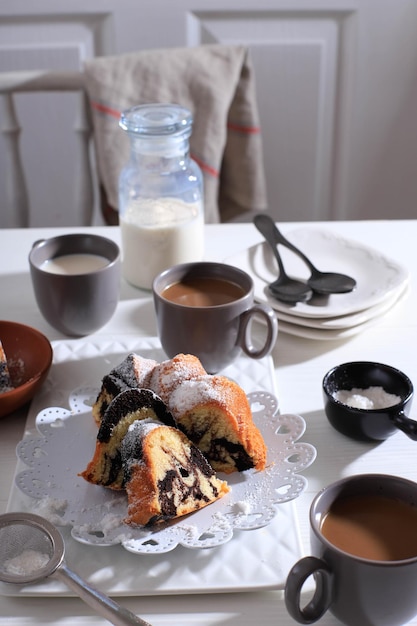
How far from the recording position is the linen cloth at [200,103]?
1.84 metres

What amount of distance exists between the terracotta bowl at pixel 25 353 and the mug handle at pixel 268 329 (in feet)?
0.79

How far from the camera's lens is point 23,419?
0.91 m

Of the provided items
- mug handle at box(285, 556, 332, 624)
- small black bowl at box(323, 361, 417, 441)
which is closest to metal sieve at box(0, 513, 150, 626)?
mug handle at box(285, 556, 332, 624)

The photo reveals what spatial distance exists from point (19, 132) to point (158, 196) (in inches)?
31.7

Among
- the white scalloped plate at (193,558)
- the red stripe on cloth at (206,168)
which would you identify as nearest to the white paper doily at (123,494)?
the white scalloped plate at (193,558)

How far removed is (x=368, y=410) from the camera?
2.71 feet

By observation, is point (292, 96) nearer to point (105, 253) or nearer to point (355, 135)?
point (355, 135)

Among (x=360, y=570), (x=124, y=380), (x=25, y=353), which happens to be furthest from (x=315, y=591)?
(x=25, y=353)

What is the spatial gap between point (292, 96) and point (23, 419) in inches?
71.9

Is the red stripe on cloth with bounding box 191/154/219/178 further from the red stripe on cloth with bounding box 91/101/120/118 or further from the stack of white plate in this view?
the stack of white plate

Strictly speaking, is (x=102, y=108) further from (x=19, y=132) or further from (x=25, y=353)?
(x=25, y=353)

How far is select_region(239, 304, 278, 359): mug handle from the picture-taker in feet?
3.13

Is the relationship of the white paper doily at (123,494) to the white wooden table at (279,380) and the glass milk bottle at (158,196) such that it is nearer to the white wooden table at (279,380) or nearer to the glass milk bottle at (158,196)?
the white wooden table at (279,380)

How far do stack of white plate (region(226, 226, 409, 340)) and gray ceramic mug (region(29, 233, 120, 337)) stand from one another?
21cm
